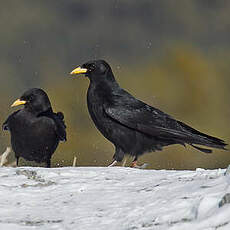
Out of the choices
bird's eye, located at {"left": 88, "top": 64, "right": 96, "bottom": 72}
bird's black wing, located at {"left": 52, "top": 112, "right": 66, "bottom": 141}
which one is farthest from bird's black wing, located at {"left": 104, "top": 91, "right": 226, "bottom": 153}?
bird's black wing, located at {"left": 52, "top": 112, "right": 66, "bottom": 141}

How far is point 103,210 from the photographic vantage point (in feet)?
11.0

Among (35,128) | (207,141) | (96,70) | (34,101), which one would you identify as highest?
(96,70)

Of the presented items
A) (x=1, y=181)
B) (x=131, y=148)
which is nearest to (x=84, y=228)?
(x=1, y=181)

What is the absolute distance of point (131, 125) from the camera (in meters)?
6.64

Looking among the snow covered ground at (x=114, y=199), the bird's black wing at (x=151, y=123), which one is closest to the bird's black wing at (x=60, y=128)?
the bird's black wing at (x=151, y=123)

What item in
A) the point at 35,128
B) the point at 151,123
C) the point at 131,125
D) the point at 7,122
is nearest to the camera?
the point at 131,125

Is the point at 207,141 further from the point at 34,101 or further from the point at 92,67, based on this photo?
the point at 34,101

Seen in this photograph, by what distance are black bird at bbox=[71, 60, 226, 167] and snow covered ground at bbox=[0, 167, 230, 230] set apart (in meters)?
2.09

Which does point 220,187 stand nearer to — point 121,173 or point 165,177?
point 165,177

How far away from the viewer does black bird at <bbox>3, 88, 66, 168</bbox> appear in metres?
7.33

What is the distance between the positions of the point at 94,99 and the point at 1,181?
2.65 meters

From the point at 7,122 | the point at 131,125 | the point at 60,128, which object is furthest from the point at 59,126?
the point at 131,125

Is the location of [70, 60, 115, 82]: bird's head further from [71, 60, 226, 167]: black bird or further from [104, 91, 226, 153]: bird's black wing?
[104, 91, 226, 153]: bird's black wing

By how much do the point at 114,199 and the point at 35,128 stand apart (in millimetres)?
3902
